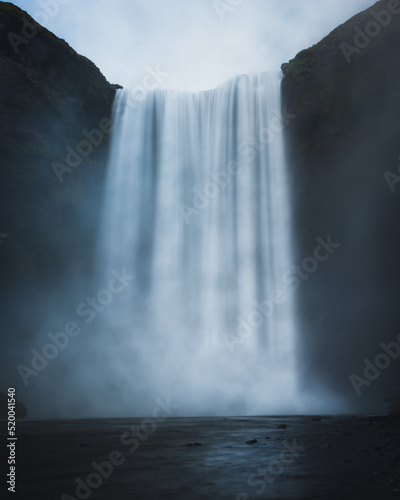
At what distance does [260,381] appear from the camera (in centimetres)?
2666

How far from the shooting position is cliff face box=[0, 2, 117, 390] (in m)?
26.2

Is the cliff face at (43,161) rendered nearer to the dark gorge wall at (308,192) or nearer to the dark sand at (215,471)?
the dark gorge wall at (308,192)

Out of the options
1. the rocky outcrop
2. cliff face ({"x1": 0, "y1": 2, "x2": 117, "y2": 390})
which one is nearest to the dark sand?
cliff face ({"x1": 0, "y1": 2, "x2": 117, "y2": 390})

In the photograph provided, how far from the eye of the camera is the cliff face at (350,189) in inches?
1029

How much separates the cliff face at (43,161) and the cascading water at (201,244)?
1925 mm

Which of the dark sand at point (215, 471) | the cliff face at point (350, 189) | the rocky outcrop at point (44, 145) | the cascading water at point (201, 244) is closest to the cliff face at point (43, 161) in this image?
the rocky outcrop at point (44, 145)

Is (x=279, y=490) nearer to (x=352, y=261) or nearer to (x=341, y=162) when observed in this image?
(x=352, y=261)

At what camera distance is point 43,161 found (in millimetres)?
27625

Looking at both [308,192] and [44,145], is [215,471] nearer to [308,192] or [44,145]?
[308,192]

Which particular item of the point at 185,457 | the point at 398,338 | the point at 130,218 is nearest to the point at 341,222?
the point at 398,338

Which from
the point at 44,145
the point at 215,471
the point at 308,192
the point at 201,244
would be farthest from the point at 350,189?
the point at 215,471

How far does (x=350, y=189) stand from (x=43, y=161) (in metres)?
19.4

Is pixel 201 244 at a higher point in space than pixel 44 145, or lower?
lower

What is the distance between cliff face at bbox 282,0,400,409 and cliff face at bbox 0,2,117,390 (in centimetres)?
1430
